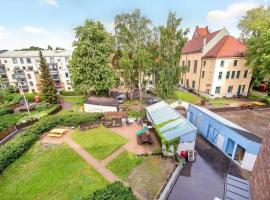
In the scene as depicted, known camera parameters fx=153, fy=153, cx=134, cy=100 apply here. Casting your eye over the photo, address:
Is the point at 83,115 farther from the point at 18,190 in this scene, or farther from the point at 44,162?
the point at 18,190

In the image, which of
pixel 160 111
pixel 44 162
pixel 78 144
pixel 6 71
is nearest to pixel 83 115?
pixel 78 144

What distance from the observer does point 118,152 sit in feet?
48.9

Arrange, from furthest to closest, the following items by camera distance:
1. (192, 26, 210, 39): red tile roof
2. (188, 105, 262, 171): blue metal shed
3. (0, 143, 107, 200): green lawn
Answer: (192, 26, 210, 39): red tile roof, (188, 105, 262, 171): blue metal shed, (0, 143, 107, 200): green lawn

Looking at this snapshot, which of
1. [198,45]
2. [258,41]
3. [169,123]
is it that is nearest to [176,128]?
[169,123]

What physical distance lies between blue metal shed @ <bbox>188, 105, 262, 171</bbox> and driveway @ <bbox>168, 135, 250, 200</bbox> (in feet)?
2.19

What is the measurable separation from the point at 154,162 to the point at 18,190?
10.4 meters

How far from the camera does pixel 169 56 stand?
21.8m

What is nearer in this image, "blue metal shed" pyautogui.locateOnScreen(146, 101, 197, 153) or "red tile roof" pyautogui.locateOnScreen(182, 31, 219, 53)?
"blue metal shed" pyautogui.locateOnScreen(146, 101, 197, 153)

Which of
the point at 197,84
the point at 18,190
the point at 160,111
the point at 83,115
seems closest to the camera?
the point at 18,190

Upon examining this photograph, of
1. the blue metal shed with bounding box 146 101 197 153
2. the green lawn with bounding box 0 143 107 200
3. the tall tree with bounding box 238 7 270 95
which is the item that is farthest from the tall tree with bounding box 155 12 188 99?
the green lawn with bounding box 0 143 107 200

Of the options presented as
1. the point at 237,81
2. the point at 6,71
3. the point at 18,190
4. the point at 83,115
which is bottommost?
the point at 18,190

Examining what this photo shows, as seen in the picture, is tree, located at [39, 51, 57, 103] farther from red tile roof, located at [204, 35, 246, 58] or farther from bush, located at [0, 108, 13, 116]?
red tile roof, located at [204, 35, 246, 58]

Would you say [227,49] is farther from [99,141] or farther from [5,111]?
[5,111]

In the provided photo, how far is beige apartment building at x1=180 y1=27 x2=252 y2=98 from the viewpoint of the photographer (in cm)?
2948
